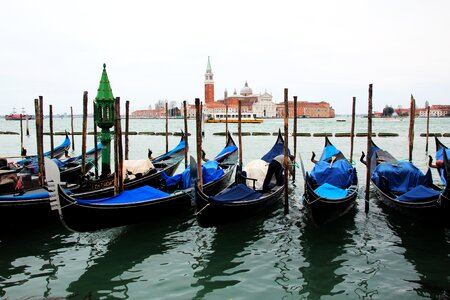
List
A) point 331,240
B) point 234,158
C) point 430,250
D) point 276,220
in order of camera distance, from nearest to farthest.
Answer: point 430,250, point 331,240, point 276,220, point 234,158

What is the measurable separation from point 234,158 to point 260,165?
3575 mm

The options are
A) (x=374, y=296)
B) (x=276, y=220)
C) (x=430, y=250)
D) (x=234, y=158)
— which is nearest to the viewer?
(x=374, y=296)

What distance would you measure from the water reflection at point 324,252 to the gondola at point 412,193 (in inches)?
29.8

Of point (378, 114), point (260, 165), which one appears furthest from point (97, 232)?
point (378, 114)

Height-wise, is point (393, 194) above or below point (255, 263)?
above

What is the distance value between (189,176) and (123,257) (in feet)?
7.66

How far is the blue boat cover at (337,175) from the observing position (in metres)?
7.17

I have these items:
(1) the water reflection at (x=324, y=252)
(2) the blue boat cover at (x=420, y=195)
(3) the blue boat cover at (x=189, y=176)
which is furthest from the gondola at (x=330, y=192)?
(3) the blue boat cover at (x=189, y=176)

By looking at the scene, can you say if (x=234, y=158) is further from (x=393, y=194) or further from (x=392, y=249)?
(x=392, y=249)

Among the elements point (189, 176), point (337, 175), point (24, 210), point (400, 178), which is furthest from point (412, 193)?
point (24, 210)

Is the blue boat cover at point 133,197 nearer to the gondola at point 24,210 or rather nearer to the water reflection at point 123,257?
the water reflection at point 123,257

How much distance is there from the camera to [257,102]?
92750mm

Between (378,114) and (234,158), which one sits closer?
(234,158)

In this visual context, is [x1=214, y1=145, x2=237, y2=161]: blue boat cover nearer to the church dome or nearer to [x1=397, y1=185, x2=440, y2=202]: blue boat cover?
[x1=397, y1=185, x2=440, y2=202]: blue boat cover
